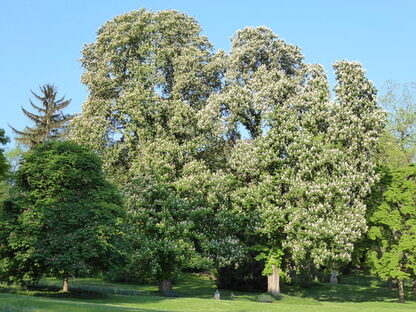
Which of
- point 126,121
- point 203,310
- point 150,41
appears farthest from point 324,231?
point 150,41

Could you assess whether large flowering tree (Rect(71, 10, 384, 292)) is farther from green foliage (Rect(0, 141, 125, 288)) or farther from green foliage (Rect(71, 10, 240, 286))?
green foliage (Rect(0, 141, 125, 288))

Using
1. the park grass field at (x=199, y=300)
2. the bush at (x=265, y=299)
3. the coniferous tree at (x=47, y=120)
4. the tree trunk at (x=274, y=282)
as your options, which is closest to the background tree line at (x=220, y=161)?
the tree trunk at (x=274, y=282)

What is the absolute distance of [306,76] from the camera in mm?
44594

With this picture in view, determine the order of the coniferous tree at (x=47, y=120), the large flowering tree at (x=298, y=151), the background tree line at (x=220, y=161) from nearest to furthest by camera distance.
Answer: the background tree line at (x=220, y=161) < the large flowering tree at (x=298, y=151) < the coniferous tree at (x=47, y=120)

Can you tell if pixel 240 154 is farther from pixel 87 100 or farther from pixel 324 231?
pixel 87 100

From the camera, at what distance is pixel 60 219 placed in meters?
29.2

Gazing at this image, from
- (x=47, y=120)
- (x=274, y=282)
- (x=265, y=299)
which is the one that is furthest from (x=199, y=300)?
(x=47, y=120)

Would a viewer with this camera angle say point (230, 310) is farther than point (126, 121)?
No

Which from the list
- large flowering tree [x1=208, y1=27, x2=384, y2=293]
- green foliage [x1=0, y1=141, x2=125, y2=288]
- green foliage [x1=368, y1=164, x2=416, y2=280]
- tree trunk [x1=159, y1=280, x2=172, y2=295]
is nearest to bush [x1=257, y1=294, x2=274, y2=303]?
large flowering tree [x1=208, y1=27, x2=384, y2=293]

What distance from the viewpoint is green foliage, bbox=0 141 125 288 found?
28.1 meters

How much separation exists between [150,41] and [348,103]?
19714 millimetres

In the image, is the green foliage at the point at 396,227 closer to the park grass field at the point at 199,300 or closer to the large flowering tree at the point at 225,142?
the park grass field at the point at 199,300

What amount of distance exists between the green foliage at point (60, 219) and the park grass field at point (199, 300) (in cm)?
216

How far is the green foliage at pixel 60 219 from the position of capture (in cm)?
2809
